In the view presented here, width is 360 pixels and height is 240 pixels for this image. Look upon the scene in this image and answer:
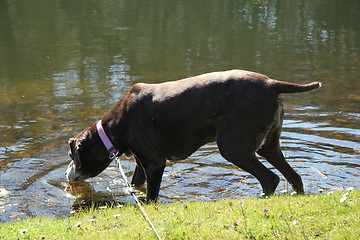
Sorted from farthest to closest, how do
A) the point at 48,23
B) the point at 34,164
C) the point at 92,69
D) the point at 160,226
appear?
1. the point at 48,23
2. the point at 92,69
3. the point at 34,164
4. the point at 160,226

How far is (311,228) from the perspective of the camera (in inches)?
175

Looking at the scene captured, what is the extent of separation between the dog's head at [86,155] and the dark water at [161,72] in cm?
46

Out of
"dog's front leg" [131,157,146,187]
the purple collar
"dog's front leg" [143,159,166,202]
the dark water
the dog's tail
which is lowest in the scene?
the dark water

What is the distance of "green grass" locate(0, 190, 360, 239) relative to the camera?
14.6 ft

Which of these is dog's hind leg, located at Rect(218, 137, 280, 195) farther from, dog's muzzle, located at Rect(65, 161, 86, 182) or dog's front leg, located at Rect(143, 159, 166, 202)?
dog's muzzle, located at Rect(65, 161, 86, 182)

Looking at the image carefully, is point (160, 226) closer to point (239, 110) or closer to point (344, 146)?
point (239, 110)

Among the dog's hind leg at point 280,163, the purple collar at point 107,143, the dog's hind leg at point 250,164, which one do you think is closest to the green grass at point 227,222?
the dog's hind leg at point 250,164

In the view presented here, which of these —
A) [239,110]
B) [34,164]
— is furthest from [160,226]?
[34,164]

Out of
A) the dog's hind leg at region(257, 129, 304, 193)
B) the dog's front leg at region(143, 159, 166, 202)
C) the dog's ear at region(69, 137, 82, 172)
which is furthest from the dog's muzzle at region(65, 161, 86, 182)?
the dog's hind leg at region(257, 129, 304, 193)

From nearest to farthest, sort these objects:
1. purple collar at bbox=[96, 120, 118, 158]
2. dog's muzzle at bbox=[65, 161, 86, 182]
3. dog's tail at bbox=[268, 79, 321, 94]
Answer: dog's tail at bbox=[268, 79, 321, 94]
purple collar at bbox=[96, 120, 118, 158]
dog's muzzle at bbox=[65, 161, 86, 182]

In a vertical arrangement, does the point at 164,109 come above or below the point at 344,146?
above

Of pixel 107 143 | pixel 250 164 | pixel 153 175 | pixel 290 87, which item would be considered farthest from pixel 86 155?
pixel 290 87

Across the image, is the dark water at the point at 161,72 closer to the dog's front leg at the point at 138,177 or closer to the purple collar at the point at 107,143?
the dog's front leg at the point at 138,177

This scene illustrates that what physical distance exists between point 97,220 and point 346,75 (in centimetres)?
1116
